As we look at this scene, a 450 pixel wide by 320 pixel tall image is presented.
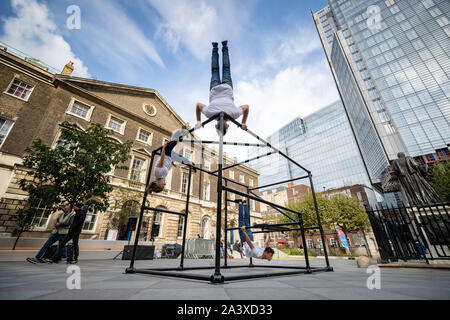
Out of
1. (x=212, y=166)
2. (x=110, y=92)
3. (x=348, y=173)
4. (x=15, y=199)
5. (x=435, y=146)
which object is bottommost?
(x=15, y=199)

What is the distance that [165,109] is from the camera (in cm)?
2070

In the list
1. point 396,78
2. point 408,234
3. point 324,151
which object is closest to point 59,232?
point 408,234

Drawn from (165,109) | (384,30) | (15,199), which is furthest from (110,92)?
(384,30)

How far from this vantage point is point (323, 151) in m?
61.7

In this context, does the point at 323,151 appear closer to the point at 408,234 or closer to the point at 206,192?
the point at 206,192

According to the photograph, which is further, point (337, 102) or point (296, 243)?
point (337, 102)

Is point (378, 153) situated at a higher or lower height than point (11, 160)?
higher

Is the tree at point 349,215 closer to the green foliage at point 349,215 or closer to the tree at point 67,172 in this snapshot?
the green foliage at point 349,215

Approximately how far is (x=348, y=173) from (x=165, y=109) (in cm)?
5397

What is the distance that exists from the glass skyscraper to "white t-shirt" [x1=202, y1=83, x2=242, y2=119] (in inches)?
1483

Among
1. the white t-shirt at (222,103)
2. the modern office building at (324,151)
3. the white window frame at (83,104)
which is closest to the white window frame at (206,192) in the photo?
the white window frame at (83,104)

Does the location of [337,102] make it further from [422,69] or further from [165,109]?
[165,109]

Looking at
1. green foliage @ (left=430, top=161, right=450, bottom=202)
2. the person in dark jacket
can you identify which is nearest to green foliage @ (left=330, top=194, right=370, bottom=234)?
green foliage @ (left=430, top=161, right=450, bottom=202)
